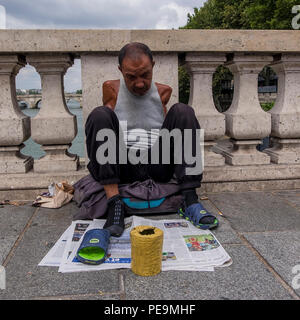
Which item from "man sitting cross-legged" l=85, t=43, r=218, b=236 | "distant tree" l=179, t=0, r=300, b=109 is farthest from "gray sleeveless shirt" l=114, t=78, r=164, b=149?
"distant tree" l=179, t=0, r=300, b=109

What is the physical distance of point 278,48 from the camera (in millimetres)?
2822

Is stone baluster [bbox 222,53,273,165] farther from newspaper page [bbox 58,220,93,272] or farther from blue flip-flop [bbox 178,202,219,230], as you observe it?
newspaper page [bbox 58,220,93,272]

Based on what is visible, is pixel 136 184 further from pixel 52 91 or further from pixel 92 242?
pixel 52 91

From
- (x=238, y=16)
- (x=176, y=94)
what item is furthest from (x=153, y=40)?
(x=238, y=16)

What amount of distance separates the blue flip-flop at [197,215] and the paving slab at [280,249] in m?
0.24

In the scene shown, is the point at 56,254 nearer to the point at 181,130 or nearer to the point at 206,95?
the point at 181,130

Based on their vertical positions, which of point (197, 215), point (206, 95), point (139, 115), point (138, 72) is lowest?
point (197, 215)

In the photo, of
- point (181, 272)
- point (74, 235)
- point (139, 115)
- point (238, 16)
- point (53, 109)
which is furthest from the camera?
point (238, 16)

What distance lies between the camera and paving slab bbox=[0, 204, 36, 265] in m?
1.97

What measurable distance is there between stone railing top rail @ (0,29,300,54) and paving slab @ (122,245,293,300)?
183 cm

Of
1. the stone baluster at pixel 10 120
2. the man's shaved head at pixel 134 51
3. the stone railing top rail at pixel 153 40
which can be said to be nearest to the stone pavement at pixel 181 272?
the stone baluster at pixel 10 120

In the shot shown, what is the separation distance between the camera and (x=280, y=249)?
187cm

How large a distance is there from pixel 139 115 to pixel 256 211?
1155mm

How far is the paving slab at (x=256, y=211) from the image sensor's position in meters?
2.22
